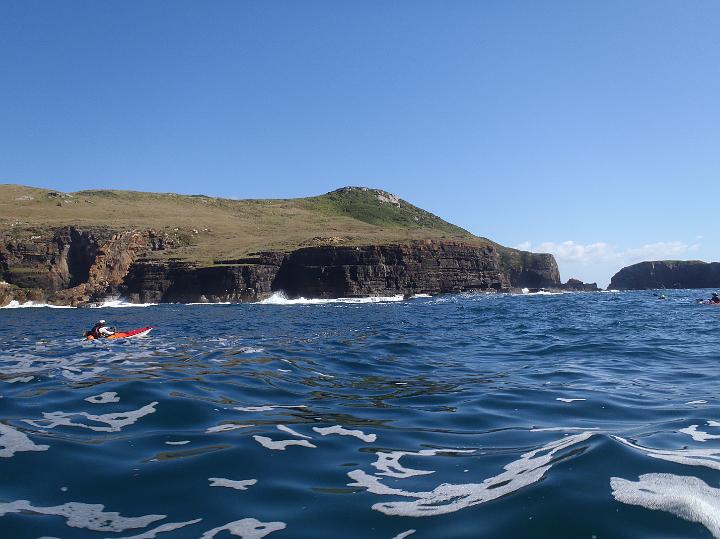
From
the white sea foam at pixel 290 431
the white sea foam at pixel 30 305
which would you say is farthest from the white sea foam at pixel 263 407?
the white sea foam at pixel 30 305

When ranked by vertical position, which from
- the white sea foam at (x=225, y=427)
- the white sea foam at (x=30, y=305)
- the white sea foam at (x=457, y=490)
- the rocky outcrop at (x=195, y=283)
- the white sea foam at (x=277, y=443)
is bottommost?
the white sea foam at (x=30, y=305)

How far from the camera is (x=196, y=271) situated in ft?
284

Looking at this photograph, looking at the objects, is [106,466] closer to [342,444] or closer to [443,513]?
[342,444]

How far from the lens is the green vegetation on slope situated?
327 feet

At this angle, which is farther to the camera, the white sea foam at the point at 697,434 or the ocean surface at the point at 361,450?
the white sea foam at the point at 697,434

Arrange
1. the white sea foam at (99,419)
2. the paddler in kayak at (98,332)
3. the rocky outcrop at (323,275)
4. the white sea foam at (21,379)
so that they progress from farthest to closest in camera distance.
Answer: the rocky outcrop at (323,275)
the paddler in kayak at (98,332)
the white sea foam at (21,379)
the white sea foam at (99,419)

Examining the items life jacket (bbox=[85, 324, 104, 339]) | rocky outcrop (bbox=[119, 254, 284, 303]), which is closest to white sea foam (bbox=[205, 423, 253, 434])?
life jacket (bbox=[85, 324, 104, 339])

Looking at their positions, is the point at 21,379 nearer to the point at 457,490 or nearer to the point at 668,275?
the point at 457,490

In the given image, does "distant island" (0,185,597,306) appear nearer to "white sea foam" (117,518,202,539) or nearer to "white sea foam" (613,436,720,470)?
"white sea foam" (613,436,720,470)

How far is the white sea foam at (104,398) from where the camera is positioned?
927 cm

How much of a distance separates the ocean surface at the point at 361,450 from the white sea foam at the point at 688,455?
31 mm

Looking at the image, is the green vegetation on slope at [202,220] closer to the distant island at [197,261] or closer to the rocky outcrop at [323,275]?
the distant island at [197,261]

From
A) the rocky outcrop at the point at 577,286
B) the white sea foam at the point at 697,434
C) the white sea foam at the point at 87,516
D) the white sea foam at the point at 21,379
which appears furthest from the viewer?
the rocky outcrop at the point at 577,286

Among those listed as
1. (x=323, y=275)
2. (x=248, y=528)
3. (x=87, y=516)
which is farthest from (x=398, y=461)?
(x=323, y=275)
